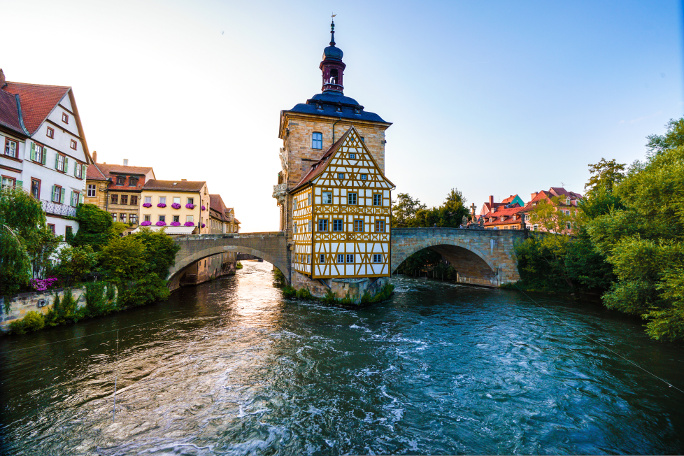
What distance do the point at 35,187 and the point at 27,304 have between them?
6.24 m

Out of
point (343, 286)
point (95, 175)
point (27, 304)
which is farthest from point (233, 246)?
point (95, 175)

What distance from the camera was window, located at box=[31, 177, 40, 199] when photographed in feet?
50.3

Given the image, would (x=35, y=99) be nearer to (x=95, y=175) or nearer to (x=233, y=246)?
(x=233, y=246)

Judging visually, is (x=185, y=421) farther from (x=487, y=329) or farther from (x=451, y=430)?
(x=487, y=329)

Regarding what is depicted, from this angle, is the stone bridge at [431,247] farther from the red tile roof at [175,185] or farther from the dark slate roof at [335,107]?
the red tile roof at [175,185]

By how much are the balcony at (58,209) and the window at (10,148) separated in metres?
2.48

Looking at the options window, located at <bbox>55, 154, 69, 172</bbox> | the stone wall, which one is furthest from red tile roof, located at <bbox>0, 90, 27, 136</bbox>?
the stone wall

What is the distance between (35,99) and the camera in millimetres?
16922

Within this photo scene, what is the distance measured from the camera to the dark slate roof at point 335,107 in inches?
973

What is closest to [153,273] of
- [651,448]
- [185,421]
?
[185,421]

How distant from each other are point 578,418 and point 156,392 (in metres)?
10.6

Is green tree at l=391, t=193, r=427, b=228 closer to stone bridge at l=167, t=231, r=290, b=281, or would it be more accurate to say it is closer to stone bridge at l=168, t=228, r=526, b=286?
stone bridge at l=168, t=228, r=526, b=286

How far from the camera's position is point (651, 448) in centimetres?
655

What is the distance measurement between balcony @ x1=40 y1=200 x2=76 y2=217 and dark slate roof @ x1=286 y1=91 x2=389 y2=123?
50.0ft
